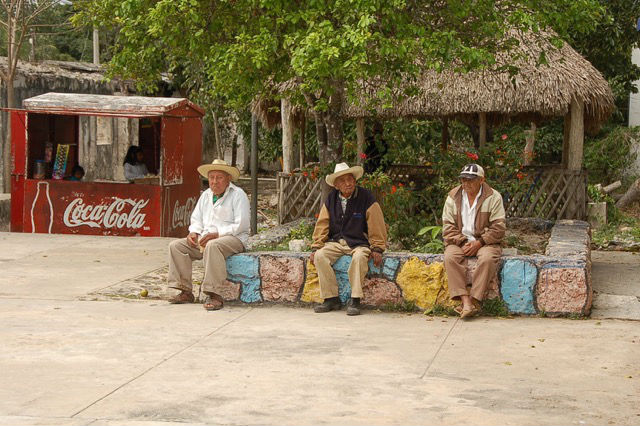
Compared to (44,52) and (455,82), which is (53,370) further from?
(44,52)

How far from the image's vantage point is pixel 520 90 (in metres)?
14.6

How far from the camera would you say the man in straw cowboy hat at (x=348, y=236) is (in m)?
8.32

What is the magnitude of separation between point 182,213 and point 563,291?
8.16 meters

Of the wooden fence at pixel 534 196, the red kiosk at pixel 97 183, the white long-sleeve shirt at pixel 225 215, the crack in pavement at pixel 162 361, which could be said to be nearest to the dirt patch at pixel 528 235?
the wooden fence at pixel 534 196

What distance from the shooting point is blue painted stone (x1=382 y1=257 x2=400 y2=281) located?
8.48 metres

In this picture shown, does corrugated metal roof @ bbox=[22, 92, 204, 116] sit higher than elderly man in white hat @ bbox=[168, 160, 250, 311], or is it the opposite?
corrugated metal roof @ bbox=[22, 92, 204, 116]

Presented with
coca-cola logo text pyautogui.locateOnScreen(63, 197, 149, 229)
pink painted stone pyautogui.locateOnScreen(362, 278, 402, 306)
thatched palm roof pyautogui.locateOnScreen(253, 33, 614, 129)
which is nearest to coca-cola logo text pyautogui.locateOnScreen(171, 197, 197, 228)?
coca-cola logo text pyautogui.locateOnScreen(63, 197, 149, 229)

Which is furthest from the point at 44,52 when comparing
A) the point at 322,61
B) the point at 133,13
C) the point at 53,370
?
the point at 53,370

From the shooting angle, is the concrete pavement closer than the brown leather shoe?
Yes

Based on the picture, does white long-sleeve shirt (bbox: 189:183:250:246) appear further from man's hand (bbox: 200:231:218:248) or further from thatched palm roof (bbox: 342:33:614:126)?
thatched palm roof (bbox: 342:33:614:126)

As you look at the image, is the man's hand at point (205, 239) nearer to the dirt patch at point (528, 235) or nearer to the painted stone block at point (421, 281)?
the painted stone block at point (421, 281)

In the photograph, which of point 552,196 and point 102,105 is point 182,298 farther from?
point 552,196

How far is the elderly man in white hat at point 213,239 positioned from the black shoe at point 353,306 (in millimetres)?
1162

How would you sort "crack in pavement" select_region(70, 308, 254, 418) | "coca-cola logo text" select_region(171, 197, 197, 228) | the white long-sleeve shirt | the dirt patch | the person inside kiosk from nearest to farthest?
1. "crack in pavement" select_region(70, 308, 254, 418)
2. the white long-sleeve shirt
3. the dirt patch
4. "coca-cola logo text" select_region(171, 197, 197, 228)
5. the person inside kiosk
